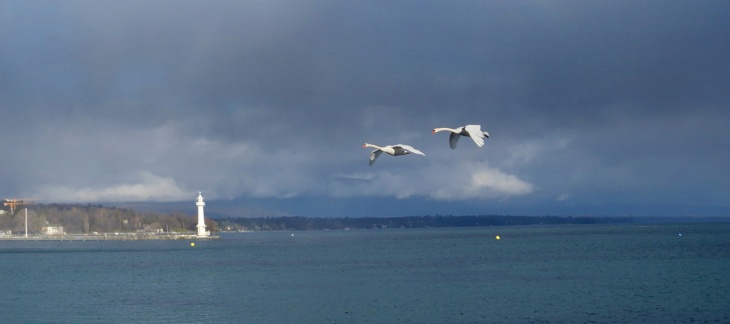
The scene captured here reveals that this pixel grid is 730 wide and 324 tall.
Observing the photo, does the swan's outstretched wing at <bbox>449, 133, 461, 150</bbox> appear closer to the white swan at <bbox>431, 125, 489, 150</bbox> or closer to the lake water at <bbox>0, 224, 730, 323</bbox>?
the white swan at <bbox>431, 125, 489, 150</bbox>

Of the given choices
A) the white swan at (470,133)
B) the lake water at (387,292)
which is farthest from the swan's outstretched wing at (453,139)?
the lake water at (387,292)

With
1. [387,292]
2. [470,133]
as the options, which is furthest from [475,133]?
[387,292]

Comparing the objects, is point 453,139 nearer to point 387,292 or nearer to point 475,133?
point 475,133

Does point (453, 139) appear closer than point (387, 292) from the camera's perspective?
Yes

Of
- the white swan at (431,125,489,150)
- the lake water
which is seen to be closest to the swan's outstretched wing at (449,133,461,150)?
the white swan at (431,125,489,150)

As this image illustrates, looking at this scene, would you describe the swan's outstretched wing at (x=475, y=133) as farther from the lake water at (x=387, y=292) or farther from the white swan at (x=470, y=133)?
the lake water at (x=387, y=292)

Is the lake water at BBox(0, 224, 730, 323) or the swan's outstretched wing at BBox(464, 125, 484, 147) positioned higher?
the swan's outstretched wing at BBox(464, 125, 484, 147)

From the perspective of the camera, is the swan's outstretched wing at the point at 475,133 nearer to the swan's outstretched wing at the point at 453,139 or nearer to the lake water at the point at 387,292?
the swan's outstretched wing at the point at 453,139

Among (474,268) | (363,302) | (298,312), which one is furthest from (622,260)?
(298,312)

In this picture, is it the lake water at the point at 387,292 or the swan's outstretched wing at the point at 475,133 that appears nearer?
the swan's outstretched wing at the point at 475,133

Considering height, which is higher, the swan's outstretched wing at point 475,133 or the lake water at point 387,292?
the swan's outstretched wing at point 475,133

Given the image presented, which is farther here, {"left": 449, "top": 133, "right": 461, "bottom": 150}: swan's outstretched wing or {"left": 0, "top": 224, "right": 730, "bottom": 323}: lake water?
{"left": 0, "top": 224, "right": 730, "bottom": 323}: lake water

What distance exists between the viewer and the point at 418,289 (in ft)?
205

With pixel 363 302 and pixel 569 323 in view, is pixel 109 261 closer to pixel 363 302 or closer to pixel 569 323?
pixel 363 302
